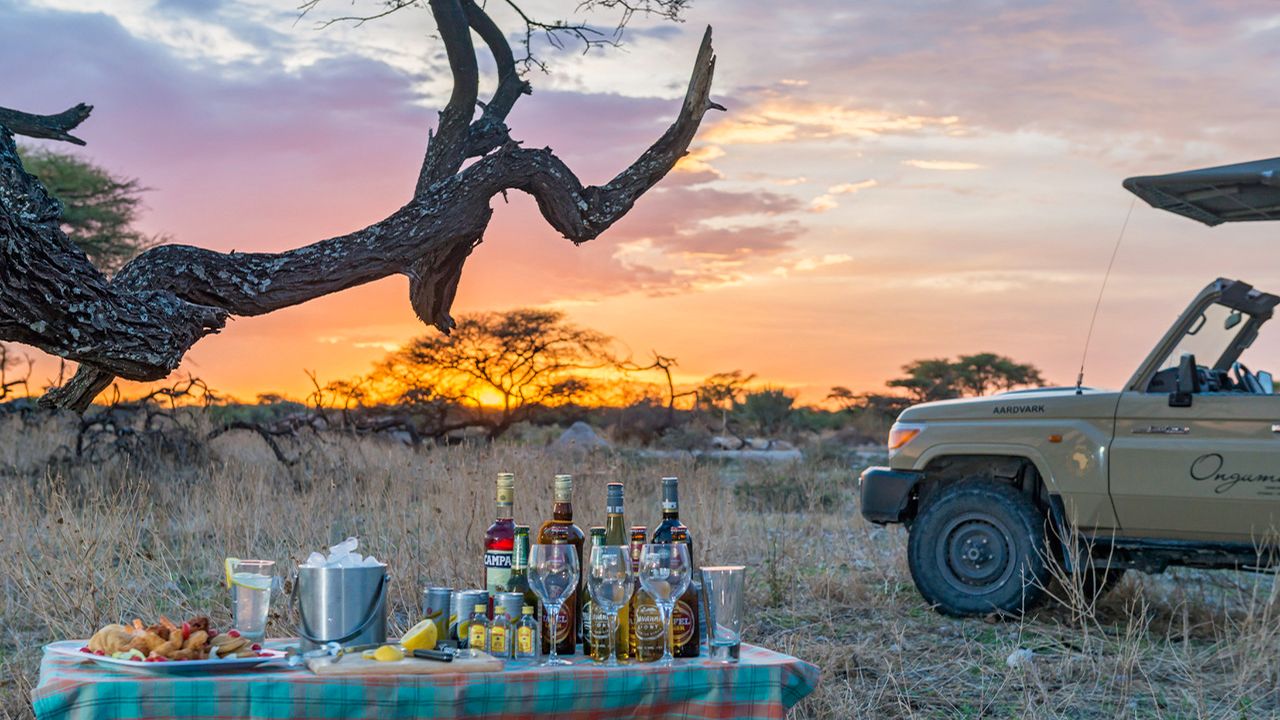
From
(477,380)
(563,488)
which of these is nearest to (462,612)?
(563,488)

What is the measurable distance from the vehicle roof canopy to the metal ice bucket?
5.65 m

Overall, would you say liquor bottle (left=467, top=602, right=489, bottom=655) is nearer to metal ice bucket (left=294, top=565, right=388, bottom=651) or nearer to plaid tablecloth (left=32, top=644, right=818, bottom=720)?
plaid tablecloth (left=32, top=644, right=818, bottom=720)

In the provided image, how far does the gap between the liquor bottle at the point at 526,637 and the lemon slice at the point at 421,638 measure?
0.23 metres

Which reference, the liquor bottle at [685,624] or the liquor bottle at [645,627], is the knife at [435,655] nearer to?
the liquor bottle at [645,627]

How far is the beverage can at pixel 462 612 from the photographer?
3.70 m

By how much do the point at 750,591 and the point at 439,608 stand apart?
5.44 m

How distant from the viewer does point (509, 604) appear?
361 cm

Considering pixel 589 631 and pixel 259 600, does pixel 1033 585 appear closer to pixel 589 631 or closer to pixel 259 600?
pixel 589 631

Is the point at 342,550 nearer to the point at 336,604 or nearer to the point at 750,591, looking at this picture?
the point at 336,604

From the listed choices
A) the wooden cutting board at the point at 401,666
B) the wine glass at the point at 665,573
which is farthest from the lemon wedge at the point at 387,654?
the wine glass at the point at 665,573

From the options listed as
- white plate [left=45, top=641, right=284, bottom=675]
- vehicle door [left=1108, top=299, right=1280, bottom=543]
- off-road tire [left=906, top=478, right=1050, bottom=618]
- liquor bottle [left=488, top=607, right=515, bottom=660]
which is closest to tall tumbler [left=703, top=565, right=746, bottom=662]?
liquor bottle [left=488, top=607, right=515, bottom=660]

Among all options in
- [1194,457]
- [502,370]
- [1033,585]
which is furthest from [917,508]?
[502,370]

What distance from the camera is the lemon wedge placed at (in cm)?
349

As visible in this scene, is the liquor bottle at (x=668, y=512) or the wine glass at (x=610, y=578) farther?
the liquor bottle at (x=668, y=512)
